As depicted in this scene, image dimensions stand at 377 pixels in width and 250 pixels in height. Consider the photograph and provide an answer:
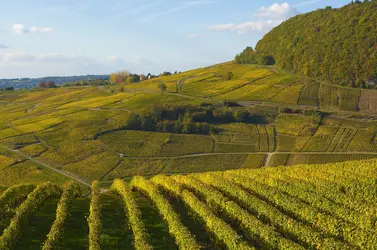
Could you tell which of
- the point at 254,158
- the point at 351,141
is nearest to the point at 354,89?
the point at 351,141

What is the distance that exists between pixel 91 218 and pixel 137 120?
117 m

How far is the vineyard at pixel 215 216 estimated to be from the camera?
32219 millimetres

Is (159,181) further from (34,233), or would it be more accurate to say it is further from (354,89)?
(354,89)

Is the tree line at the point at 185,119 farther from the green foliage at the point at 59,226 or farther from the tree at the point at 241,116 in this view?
the green foliage at the point at 59,226

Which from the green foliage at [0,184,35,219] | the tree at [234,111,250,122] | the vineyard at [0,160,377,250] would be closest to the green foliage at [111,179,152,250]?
the vineyard at [0,160,377,250]

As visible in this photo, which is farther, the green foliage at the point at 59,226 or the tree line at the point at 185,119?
the tree line at the point at 185,119

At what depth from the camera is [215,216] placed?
36.8m

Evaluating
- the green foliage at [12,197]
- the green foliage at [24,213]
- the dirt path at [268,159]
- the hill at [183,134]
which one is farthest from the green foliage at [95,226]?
the dirt path at [268,159]

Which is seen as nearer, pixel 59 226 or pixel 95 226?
pixel 59 226

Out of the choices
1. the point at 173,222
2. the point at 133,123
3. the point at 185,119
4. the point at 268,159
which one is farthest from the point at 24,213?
the point at 185,119

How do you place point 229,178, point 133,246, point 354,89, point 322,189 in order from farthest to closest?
point 354,89
point 229,178
point 322,189
point 133,246

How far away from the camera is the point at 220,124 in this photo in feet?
529

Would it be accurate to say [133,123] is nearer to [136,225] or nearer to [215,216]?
[136,225]

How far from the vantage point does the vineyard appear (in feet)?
106
